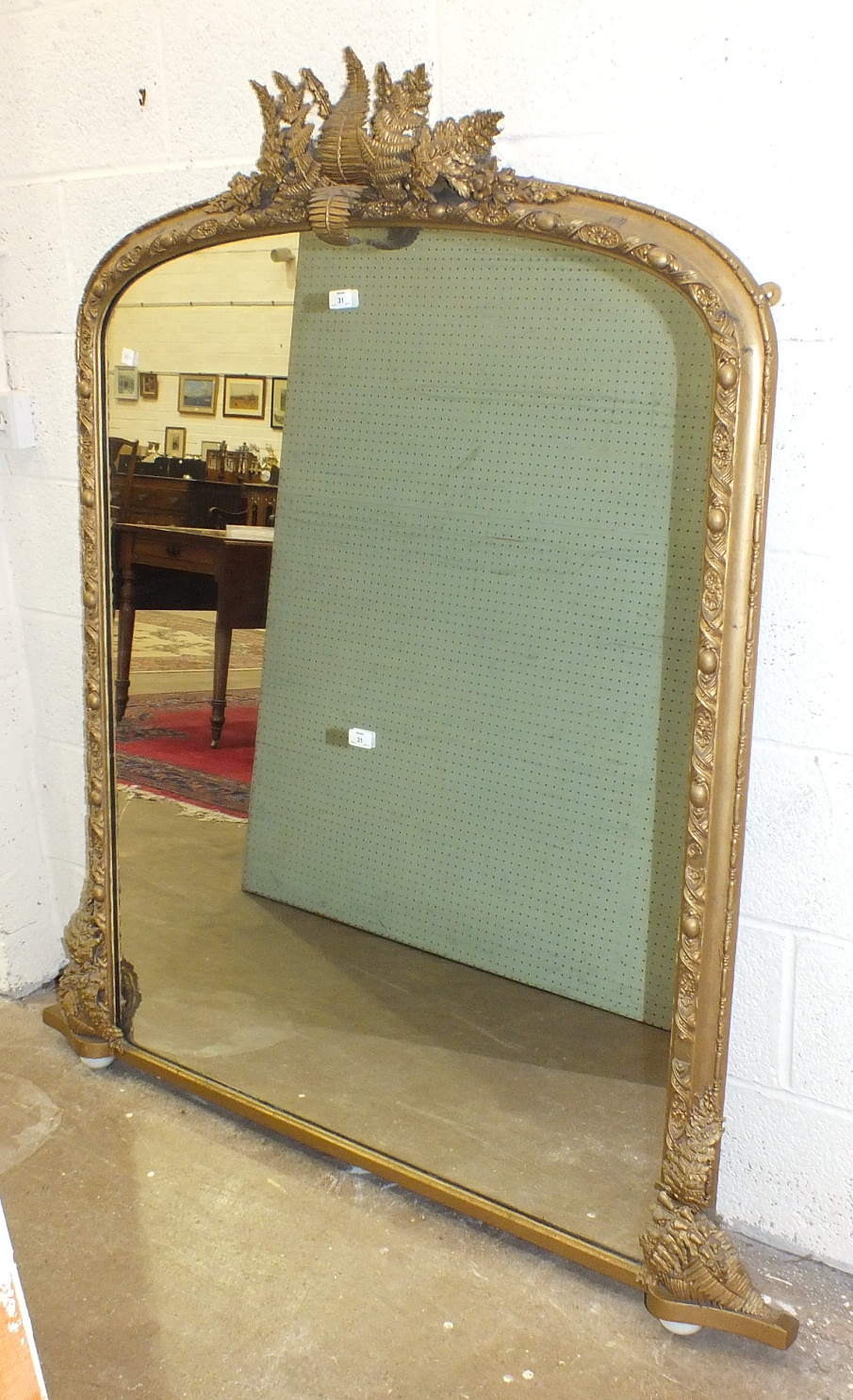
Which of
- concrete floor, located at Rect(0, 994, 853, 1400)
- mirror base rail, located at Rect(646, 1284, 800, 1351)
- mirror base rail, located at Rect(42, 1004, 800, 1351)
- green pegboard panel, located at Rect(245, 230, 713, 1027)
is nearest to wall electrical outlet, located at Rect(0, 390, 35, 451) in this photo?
green pegboard panel, located at Rect(245, 230, 713, 1027)

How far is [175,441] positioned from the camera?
1721mm

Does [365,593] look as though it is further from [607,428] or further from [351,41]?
[351,41]

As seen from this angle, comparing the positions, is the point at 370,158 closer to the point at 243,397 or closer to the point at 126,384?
the point at 243,397

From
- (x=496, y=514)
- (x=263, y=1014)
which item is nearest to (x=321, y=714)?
(x=496, y=514)

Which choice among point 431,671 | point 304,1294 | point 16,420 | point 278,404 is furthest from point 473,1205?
point 16,420

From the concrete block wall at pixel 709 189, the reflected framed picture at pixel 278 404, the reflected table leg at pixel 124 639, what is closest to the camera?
the concrete block wall at pixel 709 189

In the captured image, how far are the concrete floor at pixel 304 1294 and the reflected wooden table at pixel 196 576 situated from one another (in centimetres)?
68

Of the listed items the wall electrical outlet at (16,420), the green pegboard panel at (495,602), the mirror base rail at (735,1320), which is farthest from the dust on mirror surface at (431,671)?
the wall electrical outlet at (16,420)

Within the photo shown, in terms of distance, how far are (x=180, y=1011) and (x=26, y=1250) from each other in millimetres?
438

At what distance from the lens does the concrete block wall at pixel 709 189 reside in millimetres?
1312

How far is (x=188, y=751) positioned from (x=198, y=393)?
1.82 ft

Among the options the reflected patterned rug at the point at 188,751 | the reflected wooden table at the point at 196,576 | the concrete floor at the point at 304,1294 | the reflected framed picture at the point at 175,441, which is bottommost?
the concrete floor at the point at 304,1294

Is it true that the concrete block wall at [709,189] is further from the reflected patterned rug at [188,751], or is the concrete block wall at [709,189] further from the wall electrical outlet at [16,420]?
the reflected patterned rug at [188,751]

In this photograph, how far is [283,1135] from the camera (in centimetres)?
182
